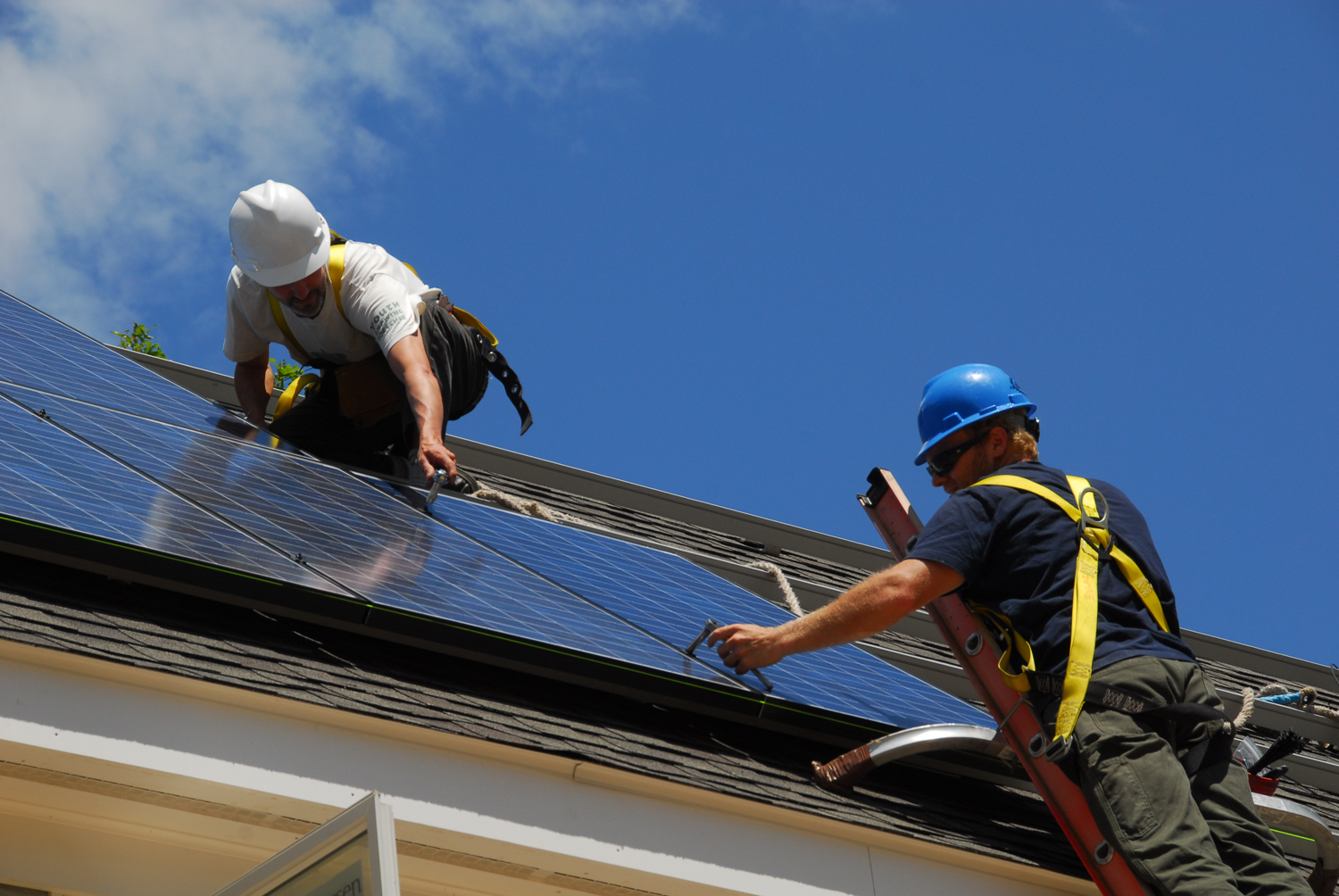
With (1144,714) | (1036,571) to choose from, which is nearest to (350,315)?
(1036,571)

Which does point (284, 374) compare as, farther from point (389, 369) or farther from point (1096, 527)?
point (1096, 527)

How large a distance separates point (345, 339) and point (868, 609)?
3.14 metres

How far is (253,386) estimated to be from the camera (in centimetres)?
658

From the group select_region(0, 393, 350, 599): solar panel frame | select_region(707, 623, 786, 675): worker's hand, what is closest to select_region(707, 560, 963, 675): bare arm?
select_region(707, 623, 786, 675): worker's hand

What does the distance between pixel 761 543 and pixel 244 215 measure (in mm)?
4973

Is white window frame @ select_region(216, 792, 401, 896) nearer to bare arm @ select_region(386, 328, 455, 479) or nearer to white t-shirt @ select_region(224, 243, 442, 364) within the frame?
bare arm @ select_region(386, 328, 455, 479)

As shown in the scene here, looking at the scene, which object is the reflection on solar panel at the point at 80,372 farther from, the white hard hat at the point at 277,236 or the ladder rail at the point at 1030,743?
the ladder rail at the point at 1030,743

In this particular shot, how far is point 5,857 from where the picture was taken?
3449mm

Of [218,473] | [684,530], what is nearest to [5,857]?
[218,473]

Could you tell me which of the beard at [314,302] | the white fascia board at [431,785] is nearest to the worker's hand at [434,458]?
the beard at [314,302]

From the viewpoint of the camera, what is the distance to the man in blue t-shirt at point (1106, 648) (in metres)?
3.73

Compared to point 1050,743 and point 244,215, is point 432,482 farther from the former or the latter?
point 1050,743

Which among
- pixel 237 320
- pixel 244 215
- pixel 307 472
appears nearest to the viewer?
pixel 307 472

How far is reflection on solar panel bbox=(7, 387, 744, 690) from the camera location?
415 centimetres
